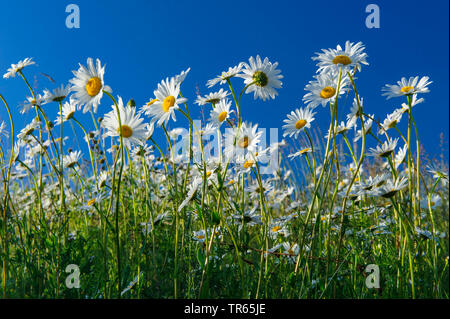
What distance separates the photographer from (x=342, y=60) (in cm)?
97

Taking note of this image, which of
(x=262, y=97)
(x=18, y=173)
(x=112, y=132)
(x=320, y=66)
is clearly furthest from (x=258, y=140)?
(x=18, y=173)

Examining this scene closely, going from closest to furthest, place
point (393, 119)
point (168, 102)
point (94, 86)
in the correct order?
1. point (94, 86)
2. point (168, 102)
3. point (393, 119)

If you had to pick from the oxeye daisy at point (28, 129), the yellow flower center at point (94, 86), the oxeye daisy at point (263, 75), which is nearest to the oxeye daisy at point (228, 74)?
the oxeye daisy at point (263, 75)

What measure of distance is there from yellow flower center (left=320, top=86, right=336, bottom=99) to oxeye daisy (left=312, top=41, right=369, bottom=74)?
0.20ft

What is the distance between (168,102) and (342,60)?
0.45m

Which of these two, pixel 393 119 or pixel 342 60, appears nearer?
pixel 342 60

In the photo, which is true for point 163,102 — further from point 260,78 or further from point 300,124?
point 300,124

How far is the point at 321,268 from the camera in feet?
4.26

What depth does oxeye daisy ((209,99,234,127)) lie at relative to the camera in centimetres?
114

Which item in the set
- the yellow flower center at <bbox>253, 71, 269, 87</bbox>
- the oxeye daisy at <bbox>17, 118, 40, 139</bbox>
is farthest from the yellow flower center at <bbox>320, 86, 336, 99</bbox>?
the oxeye daisy at <bbox>17, 118, 40, 139</bbox>

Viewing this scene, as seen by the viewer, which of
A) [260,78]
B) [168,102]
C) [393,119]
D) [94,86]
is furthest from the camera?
[393,119]

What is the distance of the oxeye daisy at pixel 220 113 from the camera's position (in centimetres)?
114

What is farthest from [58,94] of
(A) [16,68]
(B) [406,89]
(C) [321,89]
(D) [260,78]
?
(B) [406,89]
